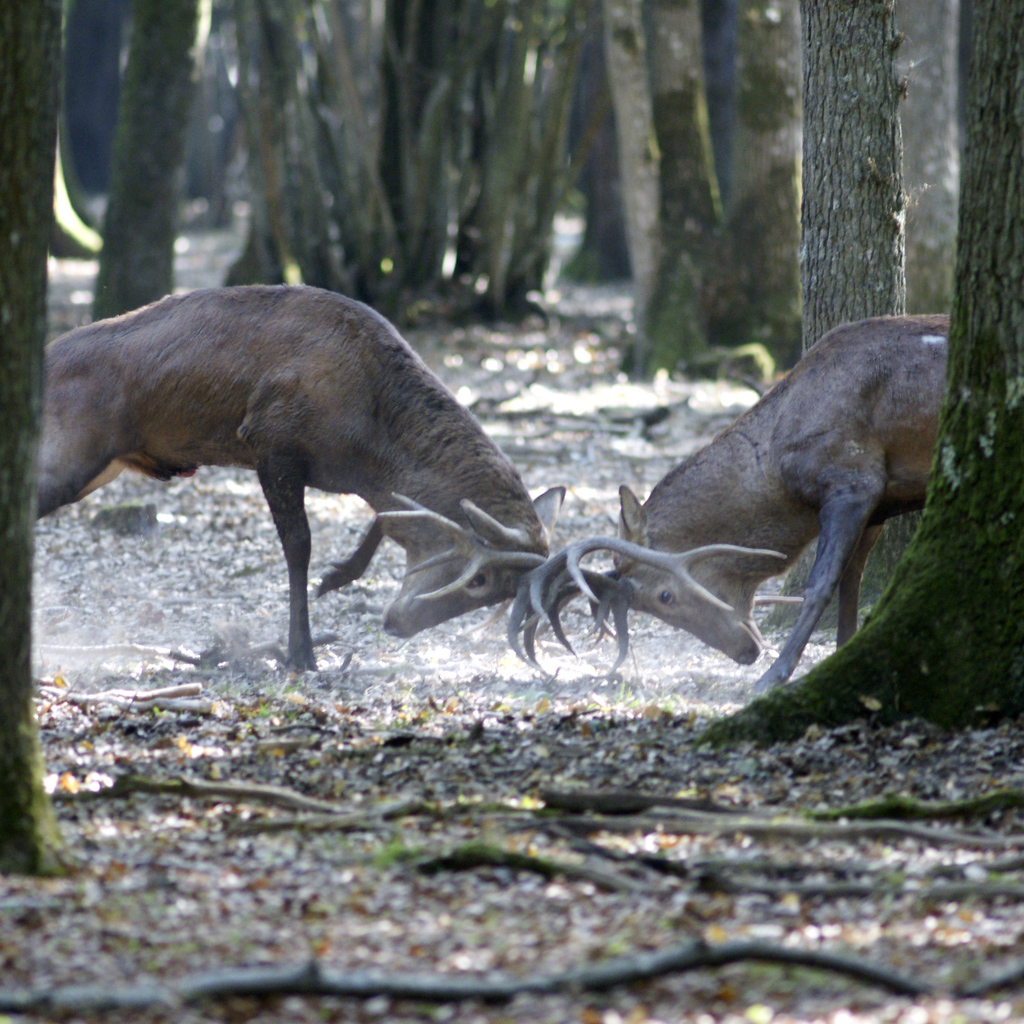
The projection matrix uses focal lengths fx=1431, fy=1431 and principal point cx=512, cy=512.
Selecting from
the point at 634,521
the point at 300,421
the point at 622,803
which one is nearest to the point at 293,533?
the point at 300,421

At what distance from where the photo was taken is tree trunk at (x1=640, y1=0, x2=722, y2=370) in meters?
16.0

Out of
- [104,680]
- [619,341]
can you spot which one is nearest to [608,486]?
[104,680]

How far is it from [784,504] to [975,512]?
7.33 ft

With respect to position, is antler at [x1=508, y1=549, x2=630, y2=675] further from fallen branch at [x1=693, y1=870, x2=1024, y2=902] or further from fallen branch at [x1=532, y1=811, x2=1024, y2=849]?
fallen branch at [x1=693, y1=870, x2=1024, y2=902]

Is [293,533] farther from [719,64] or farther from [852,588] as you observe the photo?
[719,64]

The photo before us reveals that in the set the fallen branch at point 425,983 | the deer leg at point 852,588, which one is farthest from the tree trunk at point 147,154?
the fallen branch at point 425,983

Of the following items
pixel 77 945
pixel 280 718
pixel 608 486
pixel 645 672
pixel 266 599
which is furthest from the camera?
pixel 608 486

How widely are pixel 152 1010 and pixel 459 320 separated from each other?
1680cm

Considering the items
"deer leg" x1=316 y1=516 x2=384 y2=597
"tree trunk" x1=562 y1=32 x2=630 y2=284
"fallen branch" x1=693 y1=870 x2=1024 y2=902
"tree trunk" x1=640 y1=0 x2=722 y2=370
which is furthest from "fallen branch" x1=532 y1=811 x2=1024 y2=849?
"tree trunk" x1=562 y1=32 x2=630 y2=284

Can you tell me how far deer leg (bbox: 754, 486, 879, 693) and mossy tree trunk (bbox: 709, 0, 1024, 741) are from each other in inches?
55.4

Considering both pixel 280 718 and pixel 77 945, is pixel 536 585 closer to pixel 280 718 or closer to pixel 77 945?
pixel 280 718

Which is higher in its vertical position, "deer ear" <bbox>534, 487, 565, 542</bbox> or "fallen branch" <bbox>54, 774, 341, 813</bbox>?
"deer ear" <bbox>534, 487, 565, 542</bbox>

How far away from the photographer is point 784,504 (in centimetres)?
770

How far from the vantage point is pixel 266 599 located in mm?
9344
